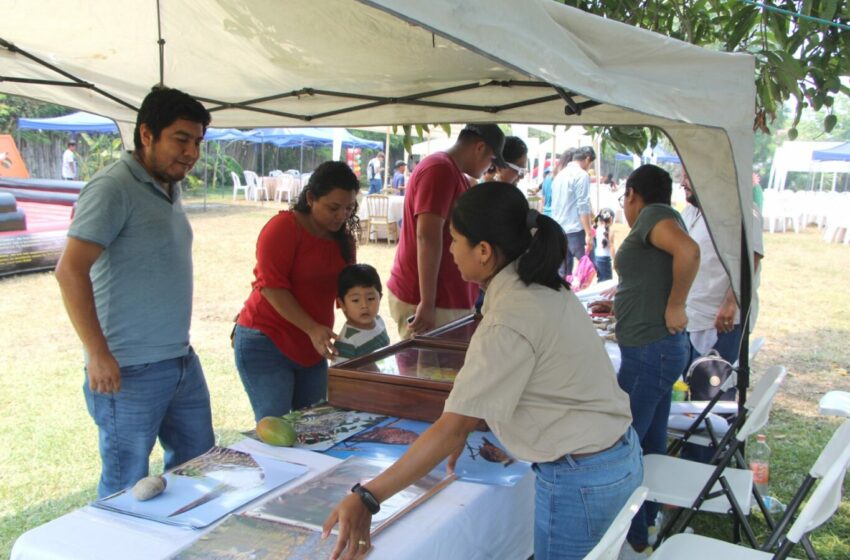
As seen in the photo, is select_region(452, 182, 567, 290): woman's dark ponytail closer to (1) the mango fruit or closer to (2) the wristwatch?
(2) the wristwatch

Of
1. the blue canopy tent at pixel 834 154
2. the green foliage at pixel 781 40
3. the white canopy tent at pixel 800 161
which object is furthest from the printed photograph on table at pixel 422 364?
the white canopy tent at pixel 800 161

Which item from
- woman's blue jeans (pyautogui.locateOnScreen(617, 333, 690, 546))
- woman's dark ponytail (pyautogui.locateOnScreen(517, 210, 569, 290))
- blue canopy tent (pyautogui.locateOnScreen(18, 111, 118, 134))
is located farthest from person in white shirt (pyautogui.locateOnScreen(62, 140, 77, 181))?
woman's dark ponytail (pyautogui.locateOnScreen(517, 210, 569, 290))

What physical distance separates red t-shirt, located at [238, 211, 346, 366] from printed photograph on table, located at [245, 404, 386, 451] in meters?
0.44

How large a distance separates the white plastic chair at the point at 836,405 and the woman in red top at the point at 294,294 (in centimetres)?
167

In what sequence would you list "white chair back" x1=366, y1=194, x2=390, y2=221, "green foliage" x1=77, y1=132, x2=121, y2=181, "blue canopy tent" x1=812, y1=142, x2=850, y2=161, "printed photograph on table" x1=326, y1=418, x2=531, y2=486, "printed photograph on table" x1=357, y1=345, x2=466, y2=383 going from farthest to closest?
1. "blue canopy tent" x1=812, y1=142, x2=850, y2=161
2. "green foliage" x1=77, y1=132, x2=121, y2=181
3. "white chair back" x1=366, y1=194, x2=390, y2=221
4. "printed photograph on table" x1=357, y1=345, x2=466, y2=383
5. "printed photograph on table" x1=326, y1=418, x2=531, y2=486

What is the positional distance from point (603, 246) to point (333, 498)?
6417 millimetres

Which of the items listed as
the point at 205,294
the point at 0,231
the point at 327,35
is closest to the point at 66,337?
the point at 205,294

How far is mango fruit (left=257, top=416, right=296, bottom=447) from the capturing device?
1.82 m

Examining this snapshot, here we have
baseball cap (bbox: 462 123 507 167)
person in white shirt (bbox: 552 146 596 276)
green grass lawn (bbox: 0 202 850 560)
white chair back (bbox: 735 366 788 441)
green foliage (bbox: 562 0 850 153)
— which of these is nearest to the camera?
white chair back (bbox: 735 366 788 441)

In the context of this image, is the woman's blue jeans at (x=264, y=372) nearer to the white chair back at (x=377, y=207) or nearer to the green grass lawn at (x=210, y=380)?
the green grass lawn at (x=210, y=380)

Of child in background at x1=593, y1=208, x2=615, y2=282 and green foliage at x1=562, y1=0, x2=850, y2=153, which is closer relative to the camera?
green foliage at x1=562, y1=0, x2=850, y2=153

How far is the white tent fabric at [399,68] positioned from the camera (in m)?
1.55

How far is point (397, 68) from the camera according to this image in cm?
296

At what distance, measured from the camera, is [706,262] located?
3572 mm
